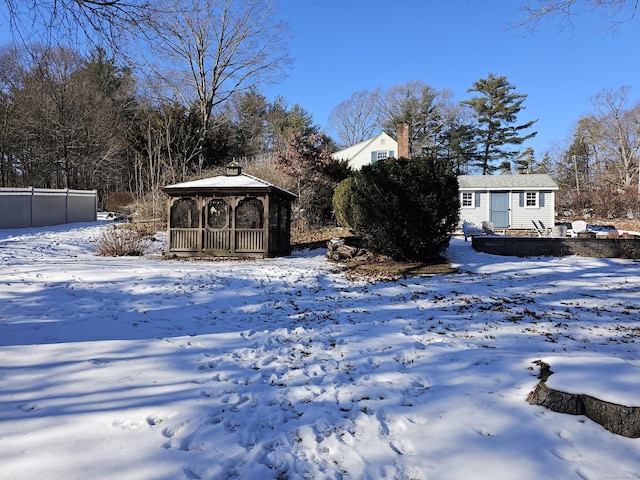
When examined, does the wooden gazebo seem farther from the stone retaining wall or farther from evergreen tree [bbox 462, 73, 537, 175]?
evergreen tree [bbox 462, 73, 537, 175]

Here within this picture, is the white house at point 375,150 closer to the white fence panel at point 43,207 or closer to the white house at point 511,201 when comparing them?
the white house at point 511,201

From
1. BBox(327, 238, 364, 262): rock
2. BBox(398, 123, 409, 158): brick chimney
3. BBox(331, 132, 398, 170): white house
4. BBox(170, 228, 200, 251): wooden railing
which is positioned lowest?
BBox(327, 238, 364, 262): rock

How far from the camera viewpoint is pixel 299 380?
3576 millimetres

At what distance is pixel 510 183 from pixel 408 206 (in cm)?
1577

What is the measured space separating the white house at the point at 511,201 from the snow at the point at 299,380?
16.3m

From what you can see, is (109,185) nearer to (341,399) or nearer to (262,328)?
(262,328)

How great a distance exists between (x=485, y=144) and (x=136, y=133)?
29.8 meters

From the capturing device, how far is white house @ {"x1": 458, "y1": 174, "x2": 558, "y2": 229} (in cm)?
2203

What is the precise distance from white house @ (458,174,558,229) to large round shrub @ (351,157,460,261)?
12711 mm

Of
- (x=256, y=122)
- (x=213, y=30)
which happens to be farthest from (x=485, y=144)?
(x=213, y=30)

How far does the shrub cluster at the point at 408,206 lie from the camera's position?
995 centimetres

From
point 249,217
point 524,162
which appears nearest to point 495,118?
point 524,162

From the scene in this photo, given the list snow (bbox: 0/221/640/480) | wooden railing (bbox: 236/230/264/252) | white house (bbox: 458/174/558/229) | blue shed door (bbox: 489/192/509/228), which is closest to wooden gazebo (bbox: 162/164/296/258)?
wooden railing (bbox: 236/230/264/252)

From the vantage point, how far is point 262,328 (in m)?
5.20
